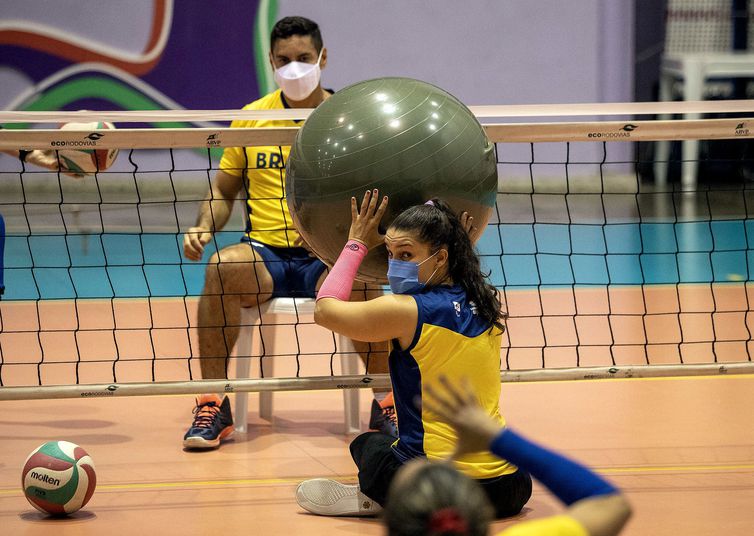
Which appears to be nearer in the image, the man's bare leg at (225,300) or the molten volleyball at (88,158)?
the molten volleyball at (88,158)

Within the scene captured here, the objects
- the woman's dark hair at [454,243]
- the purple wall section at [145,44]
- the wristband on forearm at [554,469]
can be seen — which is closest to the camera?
the wristband on forearm at [554,469]

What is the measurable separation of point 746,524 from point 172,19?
9.74m

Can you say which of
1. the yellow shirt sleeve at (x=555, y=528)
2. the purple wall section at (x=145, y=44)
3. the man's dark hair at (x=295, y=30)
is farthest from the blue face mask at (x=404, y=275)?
the purple wall section at (x=145, y=44)

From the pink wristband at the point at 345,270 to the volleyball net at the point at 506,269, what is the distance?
2.19 feet

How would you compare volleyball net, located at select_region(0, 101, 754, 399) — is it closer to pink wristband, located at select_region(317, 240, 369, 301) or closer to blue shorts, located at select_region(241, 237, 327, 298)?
blue shorts, located at select_region(241, 237, 327, 298)

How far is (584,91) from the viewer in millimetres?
12055

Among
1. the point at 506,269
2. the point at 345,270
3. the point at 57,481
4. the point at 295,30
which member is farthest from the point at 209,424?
the point at 506,269

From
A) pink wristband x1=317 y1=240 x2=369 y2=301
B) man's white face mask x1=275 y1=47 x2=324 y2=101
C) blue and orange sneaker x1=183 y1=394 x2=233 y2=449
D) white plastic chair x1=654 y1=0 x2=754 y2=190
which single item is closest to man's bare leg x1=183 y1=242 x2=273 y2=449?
blue and orange sneaker x1=183 y1=394 x2=233 y2=449

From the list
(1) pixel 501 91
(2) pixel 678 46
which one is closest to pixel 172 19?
(1) pixel 501 91

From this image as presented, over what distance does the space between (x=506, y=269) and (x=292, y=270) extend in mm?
4021

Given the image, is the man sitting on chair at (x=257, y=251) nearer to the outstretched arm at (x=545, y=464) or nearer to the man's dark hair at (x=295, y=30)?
the man's dark hair at (x=295, y=30)

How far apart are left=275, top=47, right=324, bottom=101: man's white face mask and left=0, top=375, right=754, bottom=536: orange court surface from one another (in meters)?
1.49

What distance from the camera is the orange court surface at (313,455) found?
3.56 m

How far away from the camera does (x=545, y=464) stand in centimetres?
193
